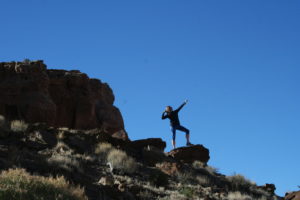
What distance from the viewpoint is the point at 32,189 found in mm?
8562

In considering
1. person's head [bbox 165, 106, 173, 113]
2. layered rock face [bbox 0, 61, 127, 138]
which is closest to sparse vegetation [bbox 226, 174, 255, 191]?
person's head [bbox 165, 106, 173, 113]

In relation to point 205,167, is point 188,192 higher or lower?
lower

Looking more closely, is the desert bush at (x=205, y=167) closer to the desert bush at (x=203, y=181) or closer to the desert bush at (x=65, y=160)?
the desert bush at (x=203, y=181)

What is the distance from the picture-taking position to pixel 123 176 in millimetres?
13828

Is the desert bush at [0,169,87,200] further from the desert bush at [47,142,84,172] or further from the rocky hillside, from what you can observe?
the desert bush at [47,142,84,172]

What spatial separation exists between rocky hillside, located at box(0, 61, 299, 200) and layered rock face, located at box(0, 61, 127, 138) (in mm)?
66

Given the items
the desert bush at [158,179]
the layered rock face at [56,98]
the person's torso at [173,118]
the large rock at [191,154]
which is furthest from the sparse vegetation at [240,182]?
the layered rock face at [56,98]

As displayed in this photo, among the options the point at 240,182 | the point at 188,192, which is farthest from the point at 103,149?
the point at 240,182

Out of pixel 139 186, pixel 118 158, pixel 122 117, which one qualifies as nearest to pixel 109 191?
pixel 139 186

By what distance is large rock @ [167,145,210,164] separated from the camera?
19.4m

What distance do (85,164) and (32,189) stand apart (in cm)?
538

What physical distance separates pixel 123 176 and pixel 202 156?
726 cm

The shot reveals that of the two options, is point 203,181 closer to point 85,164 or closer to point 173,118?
point 173,118

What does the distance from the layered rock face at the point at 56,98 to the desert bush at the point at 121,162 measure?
12440 millimetres
